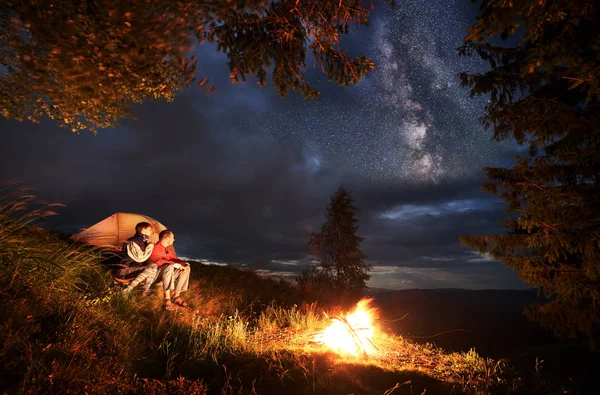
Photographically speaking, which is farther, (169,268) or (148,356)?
(169,268)

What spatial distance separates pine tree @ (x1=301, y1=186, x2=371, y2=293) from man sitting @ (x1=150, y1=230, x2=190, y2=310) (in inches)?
550

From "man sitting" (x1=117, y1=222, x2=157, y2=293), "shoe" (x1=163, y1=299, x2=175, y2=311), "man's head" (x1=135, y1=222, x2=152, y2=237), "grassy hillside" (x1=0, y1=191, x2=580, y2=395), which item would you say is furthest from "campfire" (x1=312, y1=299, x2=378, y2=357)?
"man's head" (x1=135, y1=222, x2=152, y2=237)

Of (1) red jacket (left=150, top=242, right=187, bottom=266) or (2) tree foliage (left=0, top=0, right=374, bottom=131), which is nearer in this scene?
(2) tree foliage (left=0, top=0, right=374, bottom=131)

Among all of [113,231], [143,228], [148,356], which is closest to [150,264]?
[143,228]

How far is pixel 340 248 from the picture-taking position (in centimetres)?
2339

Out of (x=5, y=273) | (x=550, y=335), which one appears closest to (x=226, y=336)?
(x=5, y=273)

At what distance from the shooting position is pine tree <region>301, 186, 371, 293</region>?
22.8 metres

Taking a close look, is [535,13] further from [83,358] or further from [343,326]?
[83,358]

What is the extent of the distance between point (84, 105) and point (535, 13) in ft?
28.5

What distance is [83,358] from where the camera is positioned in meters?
3.65

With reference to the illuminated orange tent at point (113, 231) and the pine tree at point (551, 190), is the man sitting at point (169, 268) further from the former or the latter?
the pine tree at point (551, 190)

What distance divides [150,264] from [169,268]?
486 millimetres

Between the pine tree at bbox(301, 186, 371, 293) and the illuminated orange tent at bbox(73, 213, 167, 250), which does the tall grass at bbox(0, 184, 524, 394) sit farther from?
the pine tree at bbox(301, 186, 371, 293)

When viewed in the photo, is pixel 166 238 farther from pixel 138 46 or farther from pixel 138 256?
pixel 138 46
